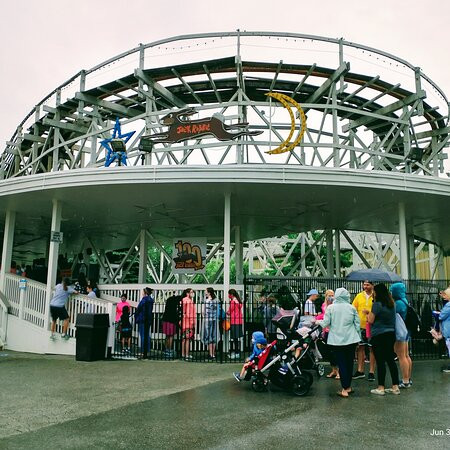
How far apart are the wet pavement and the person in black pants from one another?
0.26 metres

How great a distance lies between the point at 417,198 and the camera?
516 inches

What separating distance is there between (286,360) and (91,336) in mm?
5461

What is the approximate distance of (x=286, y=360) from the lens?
768 centimetres

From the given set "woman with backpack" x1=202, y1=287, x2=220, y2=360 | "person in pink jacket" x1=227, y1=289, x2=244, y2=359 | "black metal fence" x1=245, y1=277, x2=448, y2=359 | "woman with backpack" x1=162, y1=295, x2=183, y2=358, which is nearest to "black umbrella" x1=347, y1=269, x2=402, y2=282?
"black metal fence" x1=245, y1=277, x2=448, y2=359

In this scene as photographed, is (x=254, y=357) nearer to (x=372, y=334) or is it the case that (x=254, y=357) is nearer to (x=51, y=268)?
(x=372, y=334)

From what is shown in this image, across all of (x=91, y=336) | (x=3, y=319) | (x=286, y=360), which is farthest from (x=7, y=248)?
(x=286, y=360)

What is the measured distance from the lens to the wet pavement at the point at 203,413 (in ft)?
16.1

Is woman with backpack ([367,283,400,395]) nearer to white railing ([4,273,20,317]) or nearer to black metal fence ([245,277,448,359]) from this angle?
black metal fence ([245,277,448,359])

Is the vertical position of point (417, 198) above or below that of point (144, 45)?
below

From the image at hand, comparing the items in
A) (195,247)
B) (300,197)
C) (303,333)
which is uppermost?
(300,197)

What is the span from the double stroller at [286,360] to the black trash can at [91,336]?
4.67 meters

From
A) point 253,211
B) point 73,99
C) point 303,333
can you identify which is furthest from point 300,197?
point 73,99

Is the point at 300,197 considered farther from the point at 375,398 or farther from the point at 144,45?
the point at 144,45

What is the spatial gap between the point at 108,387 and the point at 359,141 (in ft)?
58.4
